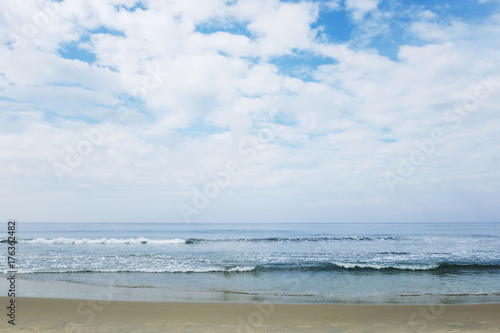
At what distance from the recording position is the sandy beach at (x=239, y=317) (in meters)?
7.42

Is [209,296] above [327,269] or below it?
above

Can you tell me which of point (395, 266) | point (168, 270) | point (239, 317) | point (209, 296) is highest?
point (239, 317)

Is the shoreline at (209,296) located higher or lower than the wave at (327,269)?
higher

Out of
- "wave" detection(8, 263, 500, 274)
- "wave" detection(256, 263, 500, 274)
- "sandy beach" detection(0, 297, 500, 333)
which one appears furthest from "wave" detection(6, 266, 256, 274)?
"sandy beach" detection(0, 297, 500, 333)

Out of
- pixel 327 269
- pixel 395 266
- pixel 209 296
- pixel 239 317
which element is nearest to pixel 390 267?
pixel 395 266

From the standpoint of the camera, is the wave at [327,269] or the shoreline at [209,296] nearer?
the shoreline at [209,296]

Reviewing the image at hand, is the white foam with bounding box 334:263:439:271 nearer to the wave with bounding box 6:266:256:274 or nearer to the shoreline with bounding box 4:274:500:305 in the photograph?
the wave with bounding box 6:266:256:274

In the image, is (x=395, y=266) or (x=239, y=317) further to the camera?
(x=395, y=266)

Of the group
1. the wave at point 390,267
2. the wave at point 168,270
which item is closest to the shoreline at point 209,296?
the wave at point 168,270

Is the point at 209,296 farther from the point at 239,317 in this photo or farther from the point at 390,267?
the point at 390,267

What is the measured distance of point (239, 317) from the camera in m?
8.47

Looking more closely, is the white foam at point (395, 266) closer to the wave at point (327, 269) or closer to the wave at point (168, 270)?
the wave at point (327, 269)

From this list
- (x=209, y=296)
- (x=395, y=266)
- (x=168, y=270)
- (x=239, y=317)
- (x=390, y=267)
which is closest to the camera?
(x=239, y=317)

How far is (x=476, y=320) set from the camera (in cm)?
822
